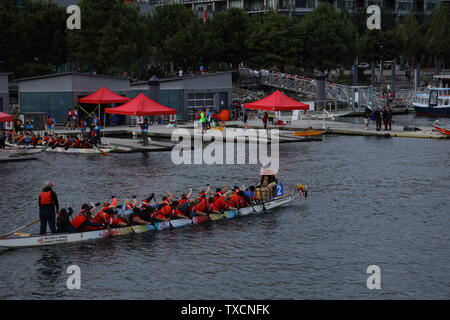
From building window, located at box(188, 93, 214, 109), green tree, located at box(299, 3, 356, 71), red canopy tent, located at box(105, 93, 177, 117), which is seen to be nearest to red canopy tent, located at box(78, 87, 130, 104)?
red canopy tent, located at box(105, 93, 177, 117)

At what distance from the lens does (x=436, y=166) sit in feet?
150

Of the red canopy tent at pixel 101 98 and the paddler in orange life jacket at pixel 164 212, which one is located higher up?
the red canopy tent at pixel 101 98

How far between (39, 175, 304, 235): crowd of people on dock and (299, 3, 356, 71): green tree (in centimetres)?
7914

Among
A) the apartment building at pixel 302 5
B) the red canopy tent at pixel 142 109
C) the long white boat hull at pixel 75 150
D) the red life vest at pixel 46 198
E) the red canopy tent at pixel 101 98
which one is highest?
the apartment building at pixel 302 5

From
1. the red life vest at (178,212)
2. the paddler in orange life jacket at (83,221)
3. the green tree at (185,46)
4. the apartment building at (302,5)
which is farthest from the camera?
the apartment building at (302,5)

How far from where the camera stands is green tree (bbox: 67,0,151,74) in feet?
275

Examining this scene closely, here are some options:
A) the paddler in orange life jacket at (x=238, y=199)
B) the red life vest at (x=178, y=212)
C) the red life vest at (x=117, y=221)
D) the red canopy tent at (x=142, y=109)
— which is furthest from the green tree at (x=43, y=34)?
the red life vest at (x=117, y=221)

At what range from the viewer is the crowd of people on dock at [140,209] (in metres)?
27.0

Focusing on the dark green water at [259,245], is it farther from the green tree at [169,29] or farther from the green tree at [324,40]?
the green tree at [324,40]

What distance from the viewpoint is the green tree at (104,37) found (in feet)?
275

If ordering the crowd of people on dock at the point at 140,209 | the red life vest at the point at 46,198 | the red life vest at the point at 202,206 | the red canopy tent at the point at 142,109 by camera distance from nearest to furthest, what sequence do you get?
the red life vest at the point at 46,198, the crowd of people on dock at the point at 140,209, the red life vest at the point at 202,206, the red canopy tent at the point at 142,109

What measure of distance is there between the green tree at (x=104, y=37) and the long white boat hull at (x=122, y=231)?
179 ft

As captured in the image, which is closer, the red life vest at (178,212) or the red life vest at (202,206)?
the red life vest at (178,212)

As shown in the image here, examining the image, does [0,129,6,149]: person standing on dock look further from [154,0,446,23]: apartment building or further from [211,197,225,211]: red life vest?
[154,0,446,23]: apartment building
